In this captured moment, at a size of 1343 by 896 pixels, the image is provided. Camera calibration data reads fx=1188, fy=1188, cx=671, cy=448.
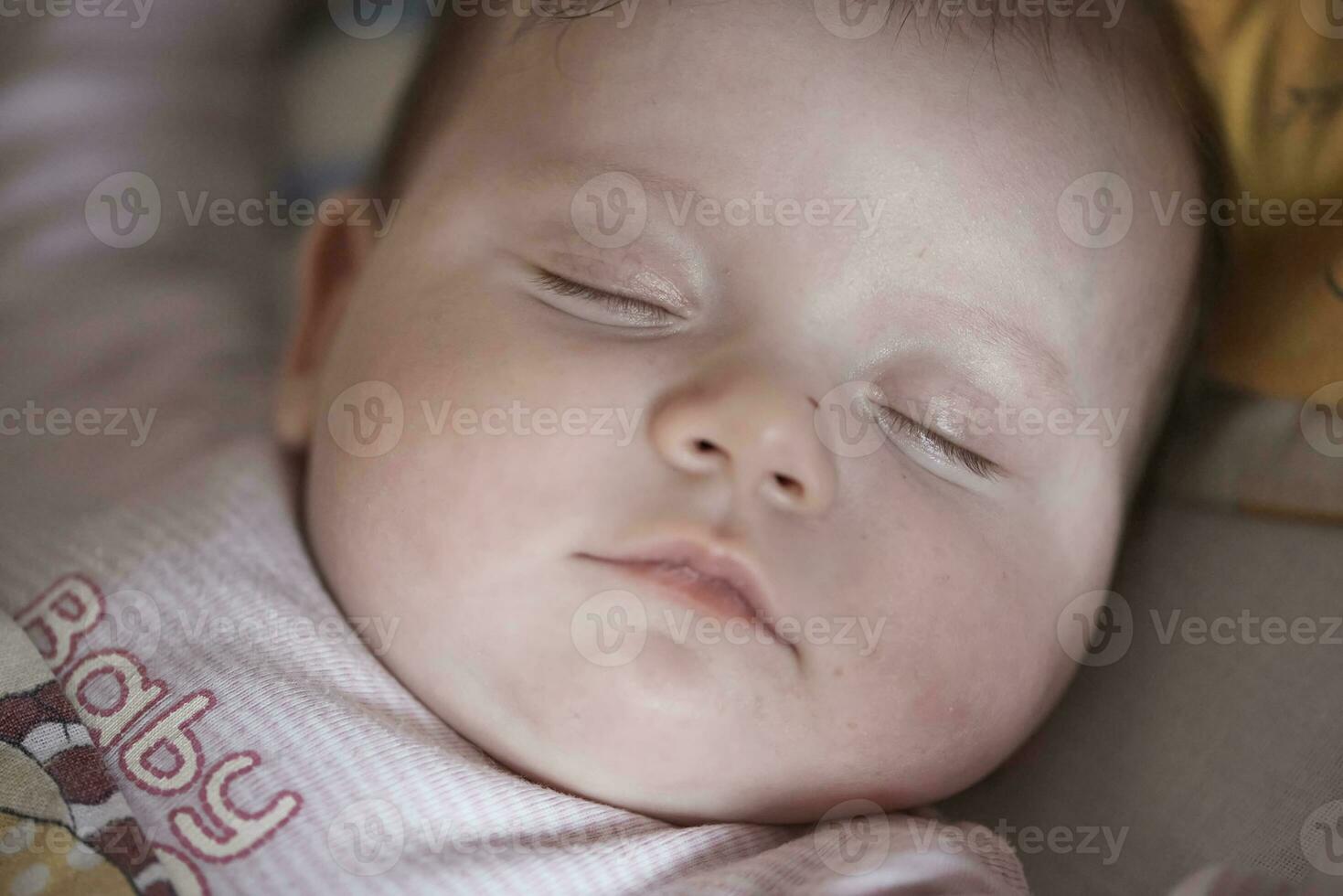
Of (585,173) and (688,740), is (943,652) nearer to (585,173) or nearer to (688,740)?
(688,740)

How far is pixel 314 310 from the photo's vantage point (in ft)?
4.49

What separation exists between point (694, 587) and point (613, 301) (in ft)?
0.89

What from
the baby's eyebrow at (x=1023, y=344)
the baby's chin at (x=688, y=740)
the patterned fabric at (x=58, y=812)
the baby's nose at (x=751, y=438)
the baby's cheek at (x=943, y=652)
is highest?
the baby's eyebrow at (x=1023, y=344)

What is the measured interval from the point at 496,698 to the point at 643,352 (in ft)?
1.06

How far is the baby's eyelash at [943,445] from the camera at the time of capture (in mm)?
1046

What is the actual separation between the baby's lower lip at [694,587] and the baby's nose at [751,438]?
8 cm

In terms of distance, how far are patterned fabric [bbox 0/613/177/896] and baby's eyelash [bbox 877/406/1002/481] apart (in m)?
0.70

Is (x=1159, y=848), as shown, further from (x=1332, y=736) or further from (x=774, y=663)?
(x=774, y=663)

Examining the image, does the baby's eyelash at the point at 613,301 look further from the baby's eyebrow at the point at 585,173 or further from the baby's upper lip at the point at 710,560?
the baby's upper lip at the point at 710,560

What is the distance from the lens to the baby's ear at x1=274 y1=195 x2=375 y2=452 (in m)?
1.33

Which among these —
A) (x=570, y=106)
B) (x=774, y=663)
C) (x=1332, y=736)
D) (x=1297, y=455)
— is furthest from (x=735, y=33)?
(x=1332, y=736)

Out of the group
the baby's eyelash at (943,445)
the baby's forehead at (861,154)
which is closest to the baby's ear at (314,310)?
the baby's forehead at (861,154)

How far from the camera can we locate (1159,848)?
1132mm

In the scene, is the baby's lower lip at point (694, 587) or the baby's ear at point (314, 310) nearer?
the baby's lower lip at point (694, 587)
